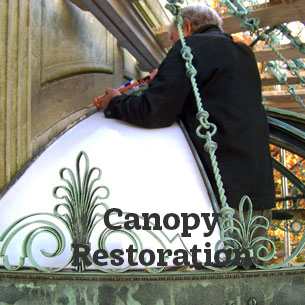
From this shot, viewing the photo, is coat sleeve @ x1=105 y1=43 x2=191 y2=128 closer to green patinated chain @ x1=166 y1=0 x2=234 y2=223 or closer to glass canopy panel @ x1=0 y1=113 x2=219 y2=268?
glass canopy panel @ x1=0 y1=113 x2=219 y2=268

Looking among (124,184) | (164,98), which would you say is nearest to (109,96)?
(164,98)

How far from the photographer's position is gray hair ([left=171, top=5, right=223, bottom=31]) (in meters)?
2.11

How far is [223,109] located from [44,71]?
103 centimetres

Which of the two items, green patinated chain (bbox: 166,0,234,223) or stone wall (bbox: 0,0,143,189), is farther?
stone wall (bbox: 0,0,143,189)

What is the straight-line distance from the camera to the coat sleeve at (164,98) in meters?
1.69

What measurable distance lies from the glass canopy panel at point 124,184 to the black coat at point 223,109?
103 mm

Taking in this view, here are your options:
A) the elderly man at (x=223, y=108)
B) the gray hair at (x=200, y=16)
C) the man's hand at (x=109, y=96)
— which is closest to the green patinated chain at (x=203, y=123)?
the elderly man at (x=223, y=108)

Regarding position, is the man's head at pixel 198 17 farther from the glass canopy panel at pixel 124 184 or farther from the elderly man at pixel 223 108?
the glass canopy panel at pixel 124 184

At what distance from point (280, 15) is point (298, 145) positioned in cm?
100

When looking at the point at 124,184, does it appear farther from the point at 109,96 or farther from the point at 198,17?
the point at 198,17

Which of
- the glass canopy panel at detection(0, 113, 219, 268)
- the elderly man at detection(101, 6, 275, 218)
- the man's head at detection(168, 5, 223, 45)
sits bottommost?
the glass canopy panel at detection(0, 113, 219, 268)

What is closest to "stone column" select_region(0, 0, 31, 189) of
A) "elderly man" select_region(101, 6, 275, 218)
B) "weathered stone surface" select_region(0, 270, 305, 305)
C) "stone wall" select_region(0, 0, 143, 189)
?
"stone wall" select_region(0, 0, 143, 189)

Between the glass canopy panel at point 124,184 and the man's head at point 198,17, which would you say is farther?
the man's head at point 198,17

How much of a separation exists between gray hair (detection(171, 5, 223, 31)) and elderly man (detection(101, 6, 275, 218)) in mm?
271
